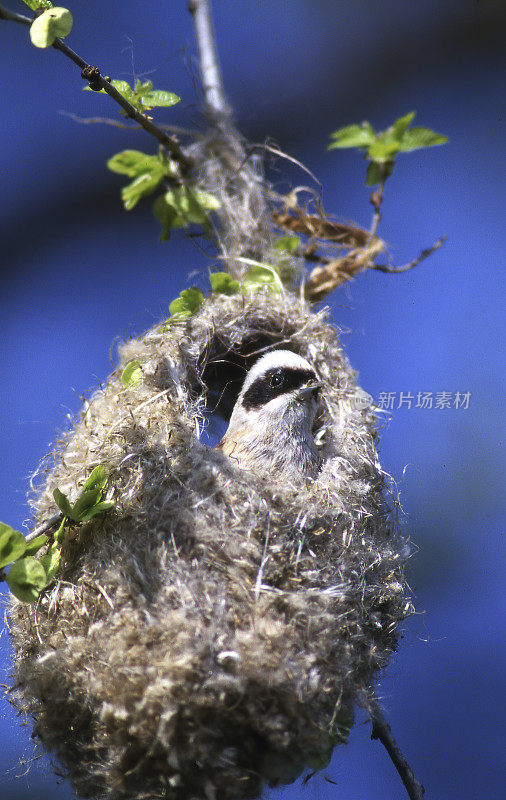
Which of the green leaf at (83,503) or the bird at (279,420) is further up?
the bird at (279,420)

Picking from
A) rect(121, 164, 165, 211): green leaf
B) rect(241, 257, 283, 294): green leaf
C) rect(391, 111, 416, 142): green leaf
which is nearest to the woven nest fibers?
rect(241, 257, 283, 294): green leaf

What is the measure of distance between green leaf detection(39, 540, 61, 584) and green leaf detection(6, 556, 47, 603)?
5cm

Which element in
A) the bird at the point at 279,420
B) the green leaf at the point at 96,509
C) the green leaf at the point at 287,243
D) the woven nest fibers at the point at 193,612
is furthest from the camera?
the green leaf at the point at 287,243

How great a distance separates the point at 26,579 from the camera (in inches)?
67.2

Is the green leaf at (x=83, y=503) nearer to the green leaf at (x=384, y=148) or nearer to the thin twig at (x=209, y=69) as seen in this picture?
the green leaf at (x=384, y=148)

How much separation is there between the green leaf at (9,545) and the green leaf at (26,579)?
0.04 meters

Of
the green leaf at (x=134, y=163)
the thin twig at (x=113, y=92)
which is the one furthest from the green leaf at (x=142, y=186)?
the thin twig at (x=113, y=92)

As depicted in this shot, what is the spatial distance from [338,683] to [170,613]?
48 centimetres

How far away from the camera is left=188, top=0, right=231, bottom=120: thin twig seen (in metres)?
3.00

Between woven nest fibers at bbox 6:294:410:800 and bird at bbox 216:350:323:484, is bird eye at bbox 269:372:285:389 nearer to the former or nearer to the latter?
bird at bbox 216:350:323:484

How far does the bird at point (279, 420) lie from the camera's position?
249cm

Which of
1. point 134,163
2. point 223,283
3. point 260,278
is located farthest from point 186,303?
point 134,163

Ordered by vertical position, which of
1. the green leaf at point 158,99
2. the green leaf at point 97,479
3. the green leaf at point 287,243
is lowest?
the green leaf at point 97,479

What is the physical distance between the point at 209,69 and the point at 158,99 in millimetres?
806
